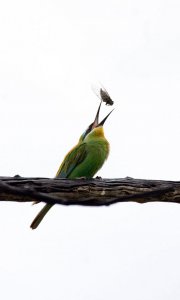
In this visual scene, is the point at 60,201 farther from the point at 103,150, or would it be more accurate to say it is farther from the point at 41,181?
the point at 103,150

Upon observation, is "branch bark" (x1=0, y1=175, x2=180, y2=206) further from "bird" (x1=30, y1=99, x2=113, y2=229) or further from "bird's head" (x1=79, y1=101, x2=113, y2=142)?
"bird's head" (x1=79, y1=101, x2=113, y2=142)

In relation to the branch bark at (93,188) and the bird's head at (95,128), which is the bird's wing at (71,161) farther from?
the branch bark at (93,188)

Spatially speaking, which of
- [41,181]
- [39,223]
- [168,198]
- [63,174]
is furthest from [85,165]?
[41,181]

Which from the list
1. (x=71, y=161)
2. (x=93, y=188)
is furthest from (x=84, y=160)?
(x=93, y=188)

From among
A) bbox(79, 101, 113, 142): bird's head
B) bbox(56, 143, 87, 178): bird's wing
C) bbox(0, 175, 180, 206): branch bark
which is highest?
bbox(79, 101, 113, 142): bird's head

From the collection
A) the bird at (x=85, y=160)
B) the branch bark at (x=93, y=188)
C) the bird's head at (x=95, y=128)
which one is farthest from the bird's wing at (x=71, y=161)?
the branch bark at (x=93, y=188)

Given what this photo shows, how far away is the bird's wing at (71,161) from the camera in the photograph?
5.58 metres

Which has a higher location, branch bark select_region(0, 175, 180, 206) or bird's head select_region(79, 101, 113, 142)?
bird's head select_region(79, 101, 113, 142)

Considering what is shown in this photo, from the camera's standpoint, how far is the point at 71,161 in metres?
5.61

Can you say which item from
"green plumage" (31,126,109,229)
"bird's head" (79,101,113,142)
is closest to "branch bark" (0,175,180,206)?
"green plumage" (31,126,109,229)

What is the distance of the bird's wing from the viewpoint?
558 cm

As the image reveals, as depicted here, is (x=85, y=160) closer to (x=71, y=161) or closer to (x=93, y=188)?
(x=71, y=161)

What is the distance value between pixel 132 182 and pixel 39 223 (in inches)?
83.3

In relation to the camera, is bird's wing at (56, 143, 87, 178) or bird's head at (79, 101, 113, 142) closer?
bird's wing at (56, 143, 87, 178)
